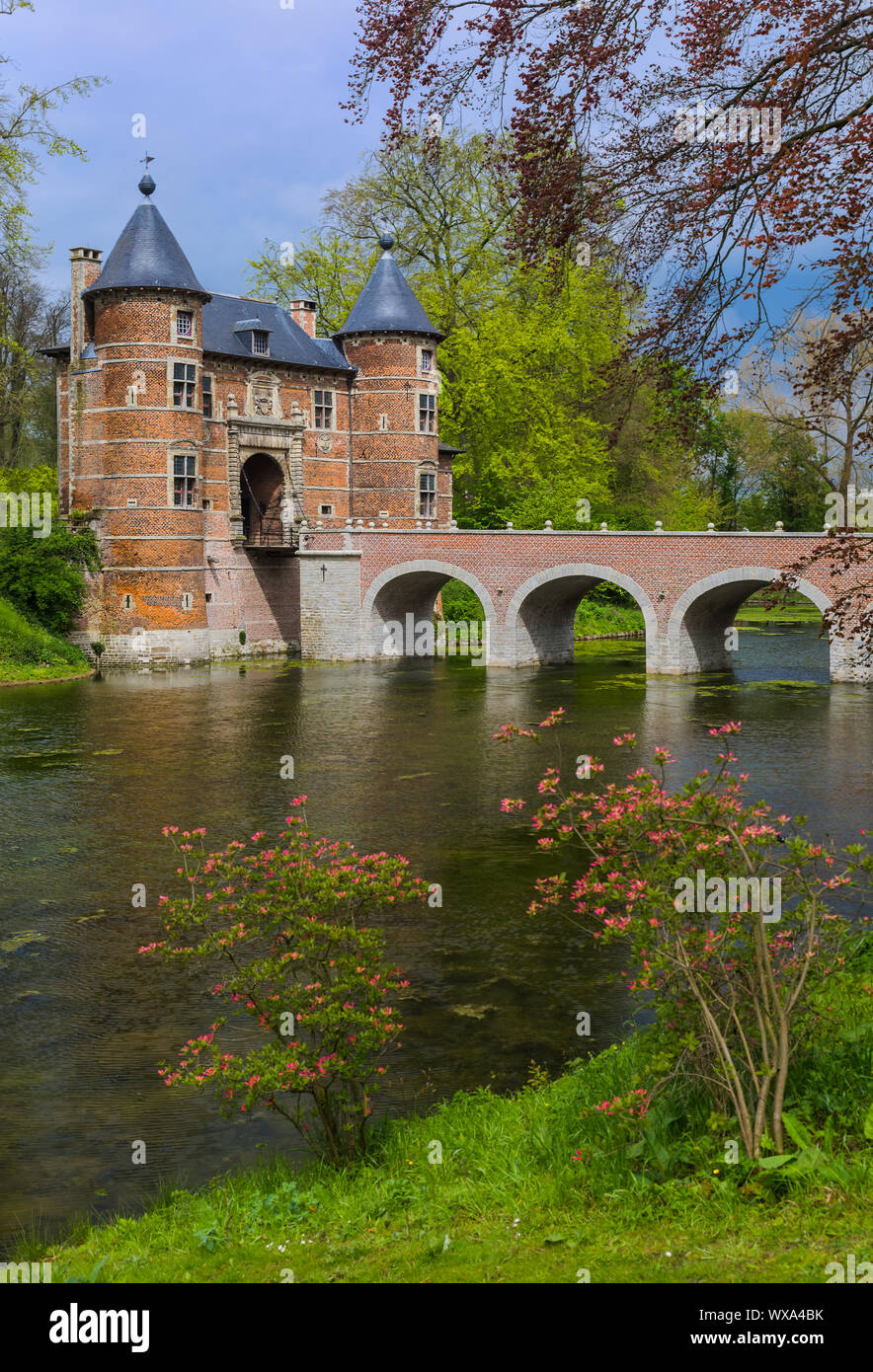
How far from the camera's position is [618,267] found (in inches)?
274

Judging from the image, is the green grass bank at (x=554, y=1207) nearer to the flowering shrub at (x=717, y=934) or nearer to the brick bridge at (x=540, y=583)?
the flowering shrub at (x=717, y=934)

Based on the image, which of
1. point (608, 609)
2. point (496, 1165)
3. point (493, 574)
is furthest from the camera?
point (608, 609)

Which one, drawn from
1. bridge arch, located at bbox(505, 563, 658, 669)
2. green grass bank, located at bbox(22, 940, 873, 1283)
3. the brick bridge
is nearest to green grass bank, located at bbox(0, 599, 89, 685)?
the brick bridge

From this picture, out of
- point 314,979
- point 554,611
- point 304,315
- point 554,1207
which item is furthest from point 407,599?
point 554,1207

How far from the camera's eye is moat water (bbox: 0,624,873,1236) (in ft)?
25.8

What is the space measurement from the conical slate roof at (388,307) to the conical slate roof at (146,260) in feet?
22.4

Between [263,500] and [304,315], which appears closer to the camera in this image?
[263,500]

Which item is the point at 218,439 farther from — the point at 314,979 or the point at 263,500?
the point at 314,979

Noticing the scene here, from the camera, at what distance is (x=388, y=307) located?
3947 centimetres

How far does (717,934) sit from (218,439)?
110 ft

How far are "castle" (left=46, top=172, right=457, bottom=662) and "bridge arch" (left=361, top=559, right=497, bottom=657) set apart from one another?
2190mm
